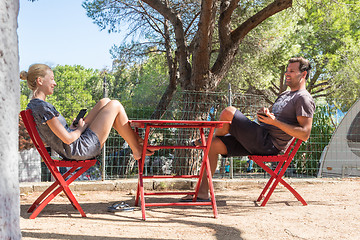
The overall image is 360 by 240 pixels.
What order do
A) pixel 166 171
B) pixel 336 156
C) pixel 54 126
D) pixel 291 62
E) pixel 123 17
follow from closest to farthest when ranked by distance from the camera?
pixel 54 126 → pixel 291 62 → pixel 166 171 → pixel 336 156 → pixel 123 17

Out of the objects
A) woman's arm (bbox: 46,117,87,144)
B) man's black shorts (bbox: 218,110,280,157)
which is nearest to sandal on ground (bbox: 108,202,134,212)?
woman's arm (bbox: 46,117,87,144)

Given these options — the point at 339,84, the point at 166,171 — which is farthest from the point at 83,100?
the point at 166,171

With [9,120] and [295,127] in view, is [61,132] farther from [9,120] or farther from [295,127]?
[295,127]

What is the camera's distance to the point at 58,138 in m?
3.55

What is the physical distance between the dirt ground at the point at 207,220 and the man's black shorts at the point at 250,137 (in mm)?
659

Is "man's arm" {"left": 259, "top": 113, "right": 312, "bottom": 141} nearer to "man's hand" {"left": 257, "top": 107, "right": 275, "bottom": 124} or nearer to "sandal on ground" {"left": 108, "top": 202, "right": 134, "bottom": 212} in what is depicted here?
"man's hand" {"left": 257, "top": 107, "right": 275, "bottom": 124}

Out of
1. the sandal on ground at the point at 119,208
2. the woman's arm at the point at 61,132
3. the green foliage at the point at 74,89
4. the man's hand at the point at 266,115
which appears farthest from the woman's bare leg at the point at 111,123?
the green foliage at the point at 74,89

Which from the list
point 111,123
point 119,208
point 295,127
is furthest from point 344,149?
point 111,123

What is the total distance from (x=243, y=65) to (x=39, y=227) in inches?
499

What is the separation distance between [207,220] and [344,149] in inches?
253

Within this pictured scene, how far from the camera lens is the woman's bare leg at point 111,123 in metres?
3.77

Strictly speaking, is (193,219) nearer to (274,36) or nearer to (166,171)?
(166,171)

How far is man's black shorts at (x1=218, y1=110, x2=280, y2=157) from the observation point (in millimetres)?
4031

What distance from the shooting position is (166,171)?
24.1ft
